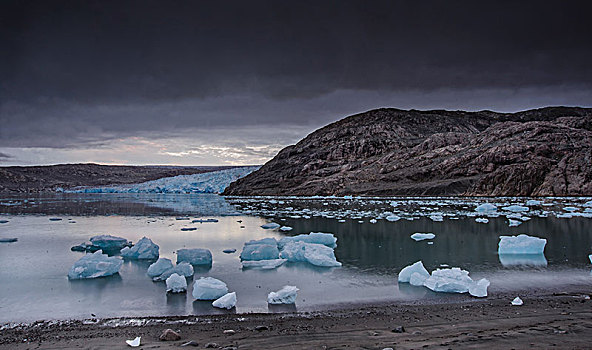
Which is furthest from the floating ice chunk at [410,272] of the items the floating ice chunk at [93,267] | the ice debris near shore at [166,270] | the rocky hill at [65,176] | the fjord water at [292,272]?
the rocky hill at [65,176]

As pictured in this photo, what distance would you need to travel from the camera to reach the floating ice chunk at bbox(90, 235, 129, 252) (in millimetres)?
12138

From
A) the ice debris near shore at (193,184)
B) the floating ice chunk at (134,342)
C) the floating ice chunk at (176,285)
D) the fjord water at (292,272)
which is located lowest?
the fjord water at (292,272)

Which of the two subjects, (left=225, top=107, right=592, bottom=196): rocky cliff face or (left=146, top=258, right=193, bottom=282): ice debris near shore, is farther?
(left=225, top=107, right=592, bottom=196): rocky cliff face

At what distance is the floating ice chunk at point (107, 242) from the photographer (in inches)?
478

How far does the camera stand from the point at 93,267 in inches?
339

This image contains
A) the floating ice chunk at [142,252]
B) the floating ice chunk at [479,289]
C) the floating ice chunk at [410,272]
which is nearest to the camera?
the floating ice chunk at [479,289]

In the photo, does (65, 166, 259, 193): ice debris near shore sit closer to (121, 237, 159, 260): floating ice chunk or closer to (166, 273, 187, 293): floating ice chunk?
(121, 237, 159, 260): floating ice chunk

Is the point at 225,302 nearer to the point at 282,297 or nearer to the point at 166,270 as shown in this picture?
the point at 282,297

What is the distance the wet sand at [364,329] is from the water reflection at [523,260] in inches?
133

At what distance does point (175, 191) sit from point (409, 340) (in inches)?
3153

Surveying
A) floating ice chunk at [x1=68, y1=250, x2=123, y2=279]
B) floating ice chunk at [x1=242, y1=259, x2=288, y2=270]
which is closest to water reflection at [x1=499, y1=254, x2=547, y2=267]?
floating ice chunk at [x1=242, y1=259, x2=288, y2=270]

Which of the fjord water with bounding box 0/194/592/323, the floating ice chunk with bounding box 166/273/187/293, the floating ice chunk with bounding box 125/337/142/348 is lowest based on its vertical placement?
the fjord water with bounding box 0/194/592/323

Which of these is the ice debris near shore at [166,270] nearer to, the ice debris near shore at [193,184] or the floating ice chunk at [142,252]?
the floating ice chunk at [142,252]

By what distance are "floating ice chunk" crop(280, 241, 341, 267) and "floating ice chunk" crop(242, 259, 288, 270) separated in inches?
23.4
